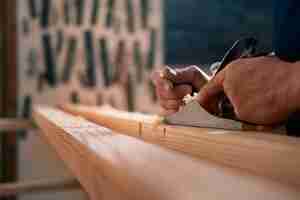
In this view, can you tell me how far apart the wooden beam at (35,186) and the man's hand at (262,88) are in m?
1.22

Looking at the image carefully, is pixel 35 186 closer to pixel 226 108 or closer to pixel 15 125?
pixel 15 125

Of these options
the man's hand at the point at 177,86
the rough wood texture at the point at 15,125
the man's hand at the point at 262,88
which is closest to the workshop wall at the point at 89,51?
the rough wood texture at the point at 15,125

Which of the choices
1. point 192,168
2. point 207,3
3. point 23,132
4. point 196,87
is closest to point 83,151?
point 192,168

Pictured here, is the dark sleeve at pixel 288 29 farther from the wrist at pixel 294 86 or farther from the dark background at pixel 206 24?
the dark background at pixel 206 24

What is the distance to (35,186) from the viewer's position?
167 centimetres

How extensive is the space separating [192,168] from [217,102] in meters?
0.34

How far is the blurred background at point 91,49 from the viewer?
2176 millimetres

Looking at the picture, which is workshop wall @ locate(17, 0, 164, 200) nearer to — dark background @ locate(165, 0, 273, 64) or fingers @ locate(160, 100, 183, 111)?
dark background @ locate(165, 0, 273, 64)

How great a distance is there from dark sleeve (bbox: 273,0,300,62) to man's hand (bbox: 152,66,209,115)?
0.33m

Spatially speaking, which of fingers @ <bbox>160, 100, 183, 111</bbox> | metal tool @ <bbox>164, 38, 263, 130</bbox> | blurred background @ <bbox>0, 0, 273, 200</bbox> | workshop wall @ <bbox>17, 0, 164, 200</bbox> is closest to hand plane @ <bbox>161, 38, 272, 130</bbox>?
metal tool @ <bbox>164, 38, 263, 130</bbox>

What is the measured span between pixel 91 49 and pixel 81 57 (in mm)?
76

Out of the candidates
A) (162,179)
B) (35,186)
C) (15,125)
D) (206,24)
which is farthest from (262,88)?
(206,24)

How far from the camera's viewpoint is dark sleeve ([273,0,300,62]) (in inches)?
19.6

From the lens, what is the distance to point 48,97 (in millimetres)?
2246
